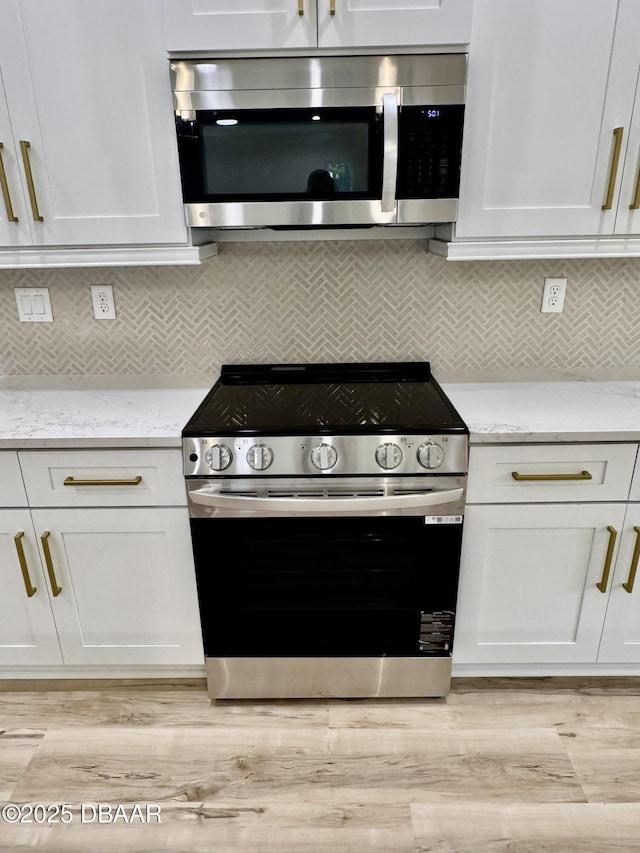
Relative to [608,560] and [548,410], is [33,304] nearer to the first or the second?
[548,410]

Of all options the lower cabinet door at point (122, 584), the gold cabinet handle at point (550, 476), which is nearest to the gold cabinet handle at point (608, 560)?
the gold cabinet handle at point (550, 476)

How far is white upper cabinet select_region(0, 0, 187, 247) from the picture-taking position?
1.49m

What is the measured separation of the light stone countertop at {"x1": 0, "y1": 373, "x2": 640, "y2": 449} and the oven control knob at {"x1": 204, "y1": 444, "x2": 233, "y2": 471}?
111 mm

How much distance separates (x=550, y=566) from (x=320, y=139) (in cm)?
141

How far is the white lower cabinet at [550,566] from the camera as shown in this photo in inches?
64.6

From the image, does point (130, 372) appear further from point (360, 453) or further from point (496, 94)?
point (496, 94)

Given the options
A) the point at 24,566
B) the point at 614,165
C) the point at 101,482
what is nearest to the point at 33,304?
the point at 101,482

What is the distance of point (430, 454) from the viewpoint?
158cm

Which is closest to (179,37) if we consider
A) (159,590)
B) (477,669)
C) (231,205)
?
(231,205)

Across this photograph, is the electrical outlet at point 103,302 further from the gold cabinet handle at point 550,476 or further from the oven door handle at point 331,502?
the gold cabinet handle at point 550,476

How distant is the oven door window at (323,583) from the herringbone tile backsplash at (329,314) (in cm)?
72

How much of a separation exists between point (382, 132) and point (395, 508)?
3.33 feet

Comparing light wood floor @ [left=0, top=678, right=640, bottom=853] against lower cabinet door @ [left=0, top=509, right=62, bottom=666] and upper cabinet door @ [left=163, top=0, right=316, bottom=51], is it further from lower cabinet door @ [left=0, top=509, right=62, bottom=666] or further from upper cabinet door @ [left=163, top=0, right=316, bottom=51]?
upper cabinet door @ [left=163, top=0, right=316, bottom=51]

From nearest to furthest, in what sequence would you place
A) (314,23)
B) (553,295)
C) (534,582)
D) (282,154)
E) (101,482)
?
(314,23) → (282,154) → (101,482) → (534,582) → (553,295)
